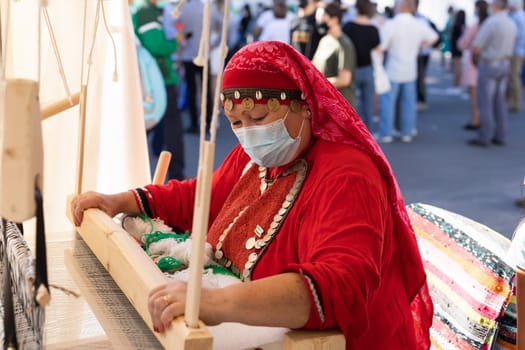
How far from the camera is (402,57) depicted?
267 inches

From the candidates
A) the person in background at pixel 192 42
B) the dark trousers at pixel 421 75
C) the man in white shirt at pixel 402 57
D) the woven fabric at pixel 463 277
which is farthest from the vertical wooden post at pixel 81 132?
the dark trousers at pixel 421 75

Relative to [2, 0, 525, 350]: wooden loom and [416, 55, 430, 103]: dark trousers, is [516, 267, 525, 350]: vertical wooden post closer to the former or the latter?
[2, 0, 525, 350]: wooden loom

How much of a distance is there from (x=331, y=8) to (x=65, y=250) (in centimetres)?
392

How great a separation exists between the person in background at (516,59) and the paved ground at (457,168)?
0.41 metres

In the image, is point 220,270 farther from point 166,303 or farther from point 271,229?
point 166,303

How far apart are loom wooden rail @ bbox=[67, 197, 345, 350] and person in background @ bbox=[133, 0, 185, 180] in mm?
3271

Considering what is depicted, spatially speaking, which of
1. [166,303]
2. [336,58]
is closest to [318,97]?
[166,303]

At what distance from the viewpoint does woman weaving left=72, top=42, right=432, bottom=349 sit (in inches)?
50.9

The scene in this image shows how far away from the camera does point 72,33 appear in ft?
7.35

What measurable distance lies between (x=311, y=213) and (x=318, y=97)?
0.25 metres

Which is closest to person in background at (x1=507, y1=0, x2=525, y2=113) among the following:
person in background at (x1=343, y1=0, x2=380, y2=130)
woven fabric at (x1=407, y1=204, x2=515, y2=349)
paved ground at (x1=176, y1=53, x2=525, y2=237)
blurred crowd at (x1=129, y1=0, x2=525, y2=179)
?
blurred crowd at (x1=129, y1=0, x2=525, y2=179)

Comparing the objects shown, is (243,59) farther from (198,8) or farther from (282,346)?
(198,8)

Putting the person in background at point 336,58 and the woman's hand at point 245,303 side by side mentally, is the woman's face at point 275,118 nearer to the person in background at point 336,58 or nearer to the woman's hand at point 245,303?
the woman's hand at point 245,303

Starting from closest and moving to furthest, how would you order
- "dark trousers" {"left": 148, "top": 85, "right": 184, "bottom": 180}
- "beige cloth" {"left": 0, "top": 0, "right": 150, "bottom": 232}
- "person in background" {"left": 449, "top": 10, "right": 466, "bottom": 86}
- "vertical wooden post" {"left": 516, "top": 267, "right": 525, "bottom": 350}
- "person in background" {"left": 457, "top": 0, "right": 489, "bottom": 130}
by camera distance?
"vertical wooden post" {"left": 516, "top": 267, "right": 525, "bottom": 350} → "beige cloth" {"left": 0, "top": 0, "right": 150, "bottom": 232} → "dark trousers" {"left": 148, "top": 85, "right": 184, "bottom": 180} → "person in background" {"left": 457, "top": 0, "right": 489, "bottom": 130} → "person in background" {"left": 449, "top": 10, "right": 466, "bottom": 86}
